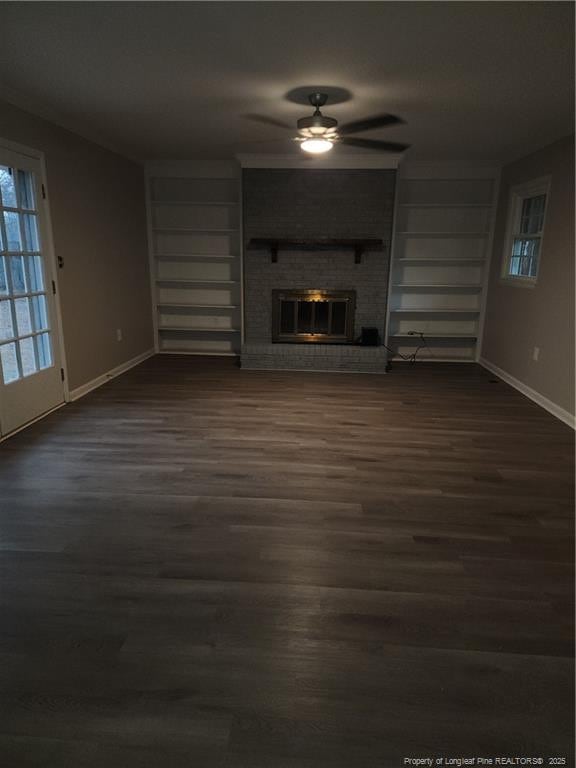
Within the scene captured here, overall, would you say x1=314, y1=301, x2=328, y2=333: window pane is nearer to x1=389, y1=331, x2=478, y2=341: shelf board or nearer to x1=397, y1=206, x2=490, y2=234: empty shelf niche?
x1=389, y1=331, x2=478, y2=341: shelf board

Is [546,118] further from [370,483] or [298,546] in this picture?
[298,546]

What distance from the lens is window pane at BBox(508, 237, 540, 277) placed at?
4.69 m

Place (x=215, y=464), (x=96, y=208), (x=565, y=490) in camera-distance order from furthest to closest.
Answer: (x=96, y=208) < (x=215, y=464) < (x=565, y=490)

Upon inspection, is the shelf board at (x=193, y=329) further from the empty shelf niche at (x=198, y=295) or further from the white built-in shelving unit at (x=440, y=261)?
the white built-in shelving unit at (x=440, y=261)

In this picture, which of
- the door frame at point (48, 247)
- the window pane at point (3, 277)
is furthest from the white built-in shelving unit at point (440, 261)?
the window pane at point (3, 277)

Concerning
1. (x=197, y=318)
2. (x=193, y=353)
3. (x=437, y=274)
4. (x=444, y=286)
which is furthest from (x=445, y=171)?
(x=193, y=353)

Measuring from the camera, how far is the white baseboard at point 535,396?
12.6 ft

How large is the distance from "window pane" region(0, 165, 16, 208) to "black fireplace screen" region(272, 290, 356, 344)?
3.16m

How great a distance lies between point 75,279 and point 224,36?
2631mm

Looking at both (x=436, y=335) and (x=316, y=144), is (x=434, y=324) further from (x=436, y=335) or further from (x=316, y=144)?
(x=316, y=144)

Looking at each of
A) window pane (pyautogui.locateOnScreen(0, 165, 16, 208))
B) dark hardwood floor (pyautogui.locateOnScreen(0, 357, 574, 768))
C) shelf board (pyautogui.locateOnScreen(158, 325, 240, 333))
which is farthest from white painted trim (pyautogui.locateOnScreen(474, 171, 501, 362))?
window pane (pyautogui.locateOnScreen(0, 165, 16, 208))

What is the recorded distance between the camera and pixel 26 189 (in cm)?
354

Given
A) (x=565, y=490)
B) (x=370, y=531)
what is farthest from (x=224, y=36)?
(x=565, y=490)

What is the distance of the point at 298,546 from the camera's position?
2.13 m
